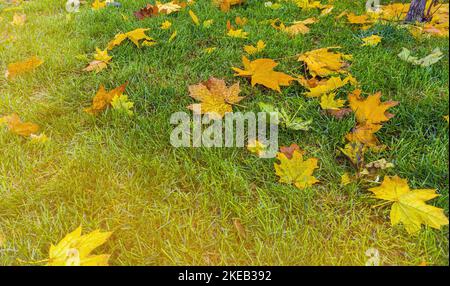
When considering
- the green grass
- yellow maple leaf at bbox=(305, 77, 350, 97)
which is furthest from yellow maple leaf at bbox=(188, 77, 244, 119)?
yellow maple leaf at bbox=(305, 77, 350, 97)

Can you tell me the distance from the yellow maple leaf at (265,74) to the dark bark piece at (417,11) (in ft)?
4.84

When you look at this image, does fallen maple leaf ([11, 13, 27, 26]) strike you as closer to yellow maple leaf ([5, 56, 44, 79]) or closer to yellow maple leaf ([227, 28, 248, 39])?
yellow maple leaf ([5, 56, 44, 79])

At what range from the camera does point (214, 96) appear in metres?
2.04

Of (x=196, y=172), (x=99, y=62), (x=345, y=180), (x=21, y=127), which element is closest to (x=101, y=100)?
(x=21, y=127)

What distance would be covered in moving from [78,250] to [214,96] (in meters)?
1.11

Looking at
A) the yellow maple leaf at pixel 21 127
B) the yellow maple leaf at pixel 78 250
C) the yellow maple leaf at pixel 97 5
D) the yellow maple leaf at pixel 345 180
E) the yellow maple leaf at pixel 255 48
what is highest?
the yellow maple leaf at pixel 97 5

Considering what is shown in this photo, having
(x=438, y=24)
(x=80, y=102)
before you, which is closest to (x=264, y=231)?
(x=80, y=102)

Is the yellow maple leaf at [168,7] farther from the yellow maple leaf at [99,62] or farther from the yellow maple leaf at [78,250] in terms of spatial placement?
the yellow maple leaf at [78,250]

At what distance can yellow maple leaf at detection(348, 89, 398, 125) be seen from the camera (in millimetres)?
1783

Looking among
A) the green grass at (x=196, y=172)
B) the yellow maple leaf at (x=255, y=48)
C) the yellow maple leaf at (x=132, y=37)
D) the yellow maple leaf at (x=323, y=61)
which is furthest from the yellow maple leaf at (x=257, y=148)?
the yellow maple leaf at (x=132, y=37)

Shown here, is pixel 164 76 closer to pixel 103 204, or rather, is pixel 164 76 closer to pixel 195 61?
pixel 195 61

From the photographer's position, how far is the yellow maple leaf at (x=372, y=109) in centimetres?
178

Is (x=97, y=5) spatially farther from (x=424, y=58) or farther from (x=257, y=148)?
(x=424, y=58)

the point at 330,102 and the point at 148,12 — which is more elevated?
the point at 148,12
